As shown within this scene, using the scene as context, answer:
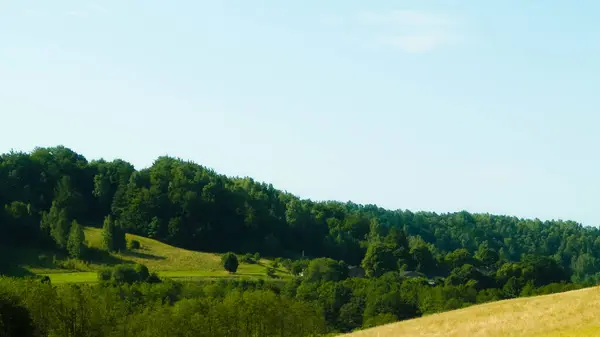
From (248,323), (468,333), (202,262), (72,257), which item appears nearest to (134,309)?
(248,323)

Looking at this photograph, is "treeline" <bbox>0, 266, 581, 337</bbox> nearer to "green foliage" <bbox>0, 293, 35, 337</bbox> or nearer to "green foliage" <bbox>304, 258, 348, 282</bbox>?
"green foliage" <bbox>0, 293, 35, 337</bbox>

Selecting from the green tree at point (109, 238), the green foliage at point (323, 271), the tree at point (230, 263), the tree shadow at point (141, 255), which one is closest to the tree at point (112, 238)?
the green tree at point (109, 238)

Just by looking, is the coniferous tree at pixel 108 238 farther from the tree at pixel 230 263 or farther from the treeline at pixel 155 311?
the treeline at pixel 155 311

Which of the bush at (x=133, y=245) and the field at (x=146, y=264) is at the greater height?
the bush at (x=133, y=245)

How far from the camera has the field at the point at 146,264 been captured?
16000cm

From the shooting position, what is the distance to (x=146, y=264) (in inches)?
7042

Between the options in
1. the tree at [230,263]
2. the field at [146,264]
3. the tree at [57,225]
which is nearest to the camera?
the field at [146,264]

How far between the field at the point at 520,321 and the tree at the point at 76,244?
113m

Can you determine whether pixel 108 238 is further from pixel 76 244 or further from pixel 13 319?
pixel 13 319

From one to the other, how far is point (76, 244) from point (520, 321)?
128401mm

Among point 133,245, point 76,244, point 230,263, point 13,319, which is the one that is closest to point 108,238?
point 133,245

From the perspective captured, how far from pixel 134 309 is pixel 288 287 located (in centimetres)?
6303

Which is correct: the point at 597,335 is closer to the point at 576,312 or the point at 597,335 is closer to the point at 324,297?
the point at 576,312

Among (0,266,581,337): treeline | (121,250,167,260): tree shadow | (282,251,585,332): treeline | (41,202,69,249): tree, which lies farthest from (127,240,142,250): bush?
(282,251,585,332): treeline
